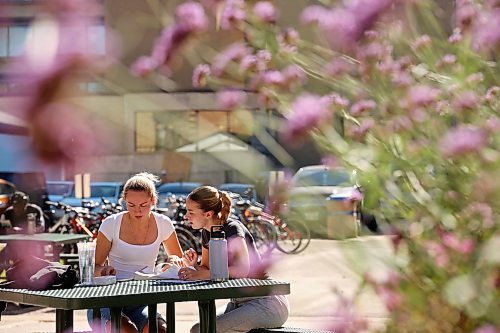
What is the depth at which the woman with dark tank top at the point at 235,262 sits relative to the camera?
146 inches

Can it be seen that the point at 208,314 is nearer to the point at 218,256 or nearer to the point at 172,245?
the point at 218,256

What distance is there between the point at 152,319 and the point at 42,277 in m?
0.62

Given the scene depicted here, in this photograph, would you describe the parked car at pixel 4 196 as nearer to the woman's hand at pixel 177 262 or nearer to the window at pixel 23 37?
the woman's hand at pixel 177 262

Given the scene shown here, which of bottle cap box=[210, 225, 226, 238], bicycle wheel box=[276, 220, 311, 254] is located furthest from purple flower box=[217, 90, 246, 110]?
bicycle wheel box=[276, 220, 311, 254]

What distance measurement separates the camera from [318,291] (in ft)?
28.4

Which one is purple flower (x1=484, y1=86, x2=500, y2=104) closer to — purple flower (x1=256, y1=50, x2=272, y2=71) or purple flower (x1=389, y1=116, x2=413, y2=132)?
purple flower (x1=389, y1=116, x2=413, y2=132)

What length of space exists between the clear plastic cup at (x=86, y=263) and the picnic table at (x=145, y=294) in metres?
0.09

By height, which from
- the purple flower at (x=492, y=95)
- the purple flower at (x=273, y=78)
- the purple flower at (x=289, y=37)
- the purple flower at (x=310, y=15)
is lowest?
the purple flower at (x=492, y=95)

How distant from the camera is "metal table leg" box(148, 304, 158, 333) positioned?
3830 millimetres

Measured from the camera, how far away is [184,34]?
1054 millimetres

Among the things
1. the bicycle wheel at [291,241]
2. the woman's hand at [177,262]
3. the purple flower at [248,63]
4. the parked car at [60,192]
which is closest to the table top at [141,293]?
the woman's hand at [177,262]

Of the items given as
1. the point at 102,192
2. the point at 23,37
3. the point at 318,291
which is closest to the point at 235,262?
the point at 23,37

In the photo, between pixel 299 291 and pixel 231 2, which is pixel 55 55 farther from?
pixel 299 291

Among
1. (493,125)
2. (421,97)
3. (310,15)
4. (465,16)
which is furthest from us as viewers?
(310,15)
